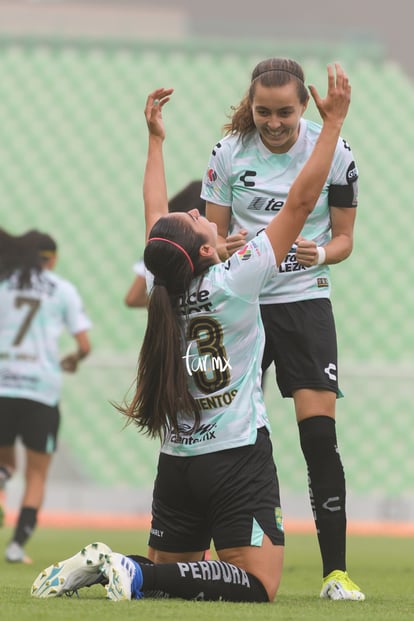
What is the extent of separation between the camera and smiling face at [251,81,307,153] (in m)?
3.83

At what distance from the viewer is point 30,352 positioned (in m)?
6.63

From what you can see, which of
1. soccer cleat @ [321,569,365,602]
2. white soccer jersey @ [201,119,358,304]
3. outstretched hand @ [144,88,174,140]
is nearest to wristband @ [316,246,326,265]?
white soccer jersey @ [201,119,358,304]

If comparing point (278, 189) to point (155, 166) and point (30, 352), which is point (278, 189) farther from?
point (30, 352)

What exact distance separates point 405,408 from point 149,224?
345 inches

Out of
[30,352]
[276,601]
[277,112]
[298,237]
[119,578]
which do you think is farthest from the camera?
[30,352]

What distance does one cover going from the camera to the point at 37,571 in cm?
557

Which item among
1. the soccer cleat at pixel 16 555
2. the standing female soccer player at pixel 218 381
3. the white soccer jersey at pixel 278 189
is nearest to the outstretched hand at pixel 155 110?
the white soccer jersey at pixel 278 189

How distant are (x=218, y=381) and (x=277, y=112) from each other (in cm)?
92

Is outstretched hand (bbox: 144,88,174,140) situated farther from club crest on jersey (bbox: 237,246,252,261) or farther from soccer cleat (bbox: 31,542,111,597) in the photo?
soccer cleat (bbox: 31,542,111,597)

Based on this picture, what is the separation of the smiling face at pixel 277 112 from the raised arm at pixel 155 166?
12.9 inches

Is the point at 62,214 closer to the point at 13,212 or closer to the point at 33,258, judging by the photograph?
the point at 13,212

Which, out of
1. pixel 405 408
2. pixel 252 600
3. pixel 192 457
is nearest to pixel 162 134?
pixel 192 457

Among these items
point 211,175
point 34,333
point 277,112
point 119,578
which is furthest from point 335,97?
point 34,333

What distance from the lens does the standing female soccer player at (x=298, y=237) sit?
3.87m
